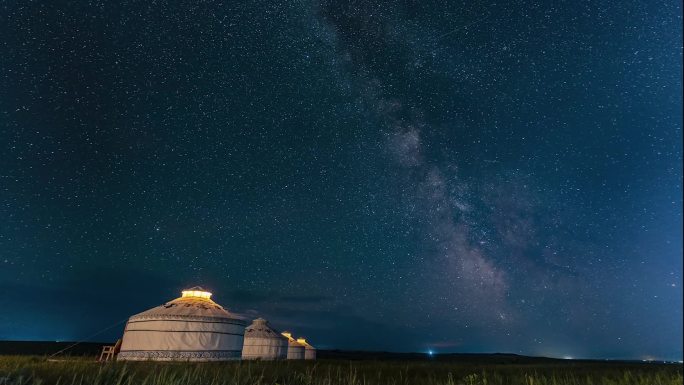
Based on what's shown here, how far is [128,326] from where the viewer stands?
27328mm

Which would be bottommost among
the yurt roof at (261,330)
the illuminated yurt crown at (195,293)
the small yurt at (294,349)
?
the small yurt at (294,349)

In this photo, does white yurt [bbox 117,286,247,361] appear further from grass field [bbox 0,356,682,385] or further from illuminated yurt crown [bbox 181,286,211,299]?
grass field [bbox 0,356,682,385]

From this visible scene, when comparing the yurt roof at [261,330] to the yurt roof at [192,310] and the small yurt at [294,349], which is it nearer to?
the small yurt at [294,349]

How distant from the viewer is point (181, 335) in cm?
2564

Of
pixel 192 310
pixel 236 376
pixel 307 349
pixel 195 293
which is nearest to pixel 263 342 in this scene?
pixel 195 293

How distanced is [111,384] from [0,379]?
1224 mm

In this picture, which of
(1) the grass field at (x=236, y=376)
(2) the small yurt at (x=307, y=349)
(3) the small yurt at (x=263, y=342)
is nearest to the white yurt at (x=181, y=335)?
(3) the small yurt at (x=263, y=342)

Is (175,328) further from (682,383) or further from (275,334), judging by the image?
(682,383)

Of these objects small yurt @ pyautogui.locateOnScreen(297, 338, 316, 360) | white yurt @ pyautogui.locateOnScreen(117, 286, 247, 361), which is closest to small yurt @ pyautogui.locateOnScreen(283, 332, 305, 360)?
small yurt @ pyautogui.locateOnScreen(297, 338, 316, 360)

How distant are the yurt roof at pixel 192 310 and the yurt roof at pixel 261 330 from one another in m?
11.6

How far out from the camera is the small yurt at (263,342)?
39.0 meters

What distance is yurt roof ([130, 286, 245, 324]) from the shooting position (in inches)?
1032

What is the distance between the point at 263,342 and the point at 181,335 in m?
15.1

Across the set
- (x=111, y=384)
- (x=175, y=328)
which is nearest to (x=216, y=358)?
(x=175, y=328)
